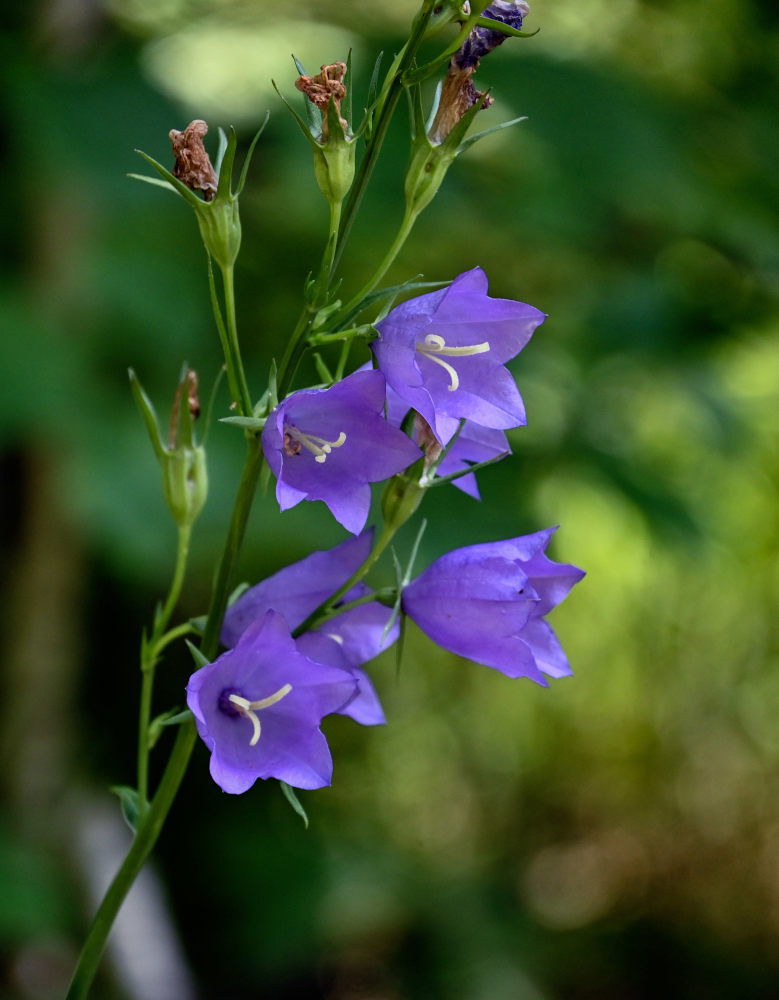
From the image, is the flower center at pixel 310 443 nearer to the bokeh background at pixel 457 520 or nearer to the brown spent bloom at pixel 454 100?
the brown spent bloom at pixel 454 100

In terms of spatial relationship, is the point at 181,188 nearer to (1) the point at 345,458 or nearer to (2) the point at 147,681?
(1) the point at 345,458

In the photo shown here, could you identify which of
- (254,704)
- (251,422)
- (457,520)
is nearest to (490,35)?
(251,422)

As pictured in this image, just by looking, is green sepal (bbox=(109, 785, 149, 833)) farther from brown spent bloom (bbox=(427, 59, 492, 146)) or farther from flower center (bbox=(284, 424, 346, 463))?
brown spent bloom (bbox=(427, 59, 492, 146))

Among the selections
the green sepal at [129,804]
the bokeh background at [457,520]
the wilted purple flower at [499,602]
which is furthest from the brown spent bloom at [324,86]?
the bokeh background at [457,520]

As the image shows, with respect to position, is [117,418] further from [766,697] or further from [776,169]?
[766,697]

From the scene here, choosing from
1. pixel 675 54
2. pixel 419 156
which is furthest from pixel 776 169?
pixel 419 156

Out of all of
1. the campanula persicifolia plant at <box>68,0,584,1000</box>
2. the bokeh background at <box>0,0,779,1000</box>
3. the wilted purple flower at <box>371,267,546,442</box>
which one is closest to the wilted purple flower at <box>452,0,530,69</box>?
the campanula persicifolia plant at <box>68,0,584,1000</box>
